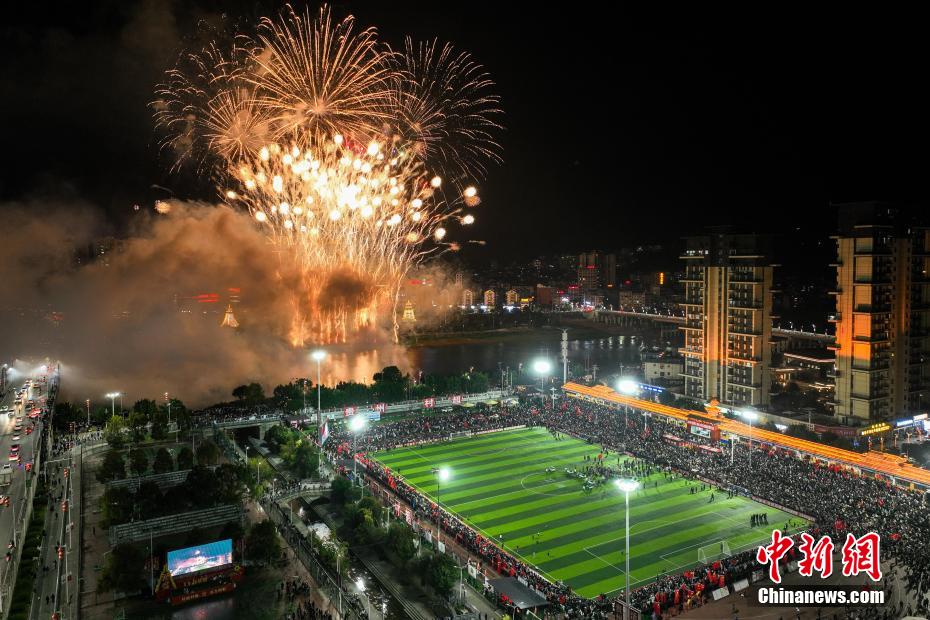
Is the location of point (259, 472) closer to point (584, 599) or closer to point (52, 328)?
point (584, 599)

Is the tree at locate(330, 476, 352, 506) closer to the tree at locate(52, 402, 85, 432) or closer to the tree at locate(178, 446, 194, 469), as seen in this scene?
the tree at locate(178, 446, 194, 469)

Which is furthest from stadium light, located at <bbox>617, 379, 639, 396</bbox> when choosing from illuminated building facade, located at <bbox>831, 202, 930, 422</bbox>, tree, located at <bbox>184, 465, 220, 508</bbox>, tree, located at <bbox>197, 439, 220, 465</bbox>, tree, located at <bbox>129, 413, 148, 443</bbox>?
tree, located at <bbox>129, 413, 148, 443</bbox>

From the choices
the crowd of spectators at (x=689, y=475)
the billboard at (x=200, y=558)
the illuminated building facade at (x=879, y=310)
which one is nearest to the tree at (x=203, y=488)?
the billboard at (x=200, y=558)

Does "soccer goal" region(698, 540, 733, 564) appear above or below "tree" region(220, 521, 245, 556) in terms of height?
below

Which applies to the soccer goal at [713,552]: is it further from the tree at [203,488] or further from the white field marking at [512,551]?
the tree at [203,488]

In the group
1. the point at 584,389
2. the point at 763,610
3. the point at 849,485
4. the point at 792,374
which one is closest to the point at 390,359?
the point at 584,389
